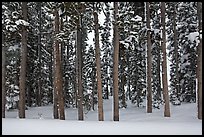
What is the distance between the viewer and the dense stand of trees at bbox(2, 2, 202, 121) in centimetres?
1709

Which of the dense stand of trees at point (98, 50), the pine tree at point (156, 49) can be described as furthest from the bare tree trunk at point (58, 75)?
the pine tree at point (156, 49)

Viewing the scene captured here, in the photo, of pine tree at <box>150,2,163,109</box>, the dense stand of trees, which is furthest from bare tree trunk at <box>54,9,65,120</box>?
pine tree at <box>150,2,163,109</box>

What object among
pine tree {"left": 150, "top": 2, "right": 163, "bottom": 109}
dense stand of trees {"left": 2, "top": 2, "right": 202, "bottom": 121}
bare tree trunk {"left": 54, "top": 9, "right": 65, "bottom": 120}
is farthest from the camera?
pine tree {"left": 150, "top": 2, "right": 163, "bottom": 109}

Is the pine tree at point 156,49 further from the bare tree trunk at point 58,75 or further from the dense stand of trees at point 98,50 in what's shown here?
the bare tree trunk at point 58,75

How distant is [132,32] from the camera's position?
18.7 meters

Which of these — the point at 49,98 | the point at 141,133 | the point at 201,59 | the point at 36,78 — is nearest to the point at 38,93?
the point at 36,78

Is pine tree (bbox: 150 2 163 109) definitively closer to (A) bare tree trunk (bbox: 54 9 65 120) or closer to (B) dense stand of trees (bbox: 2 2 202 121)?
(B) dense stand of trees (bbox: 2 2 202 121)

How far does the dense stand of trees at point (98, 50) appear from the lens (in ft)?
56.1

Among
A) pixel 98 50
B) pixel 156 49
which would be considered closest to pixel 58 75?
pixel 98 50

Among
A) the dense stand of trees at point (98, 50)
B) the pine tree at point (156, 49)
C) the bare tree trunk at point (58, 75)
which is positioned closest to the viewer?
the bare tree trunk at point (58, 75)

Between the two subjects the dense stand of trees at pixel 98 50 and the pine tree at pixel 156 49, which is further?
the pine tree at pixel 156 49

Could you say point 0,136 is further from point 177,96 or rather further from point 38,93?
point 38,93

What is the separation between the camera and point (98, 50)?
1669 cm

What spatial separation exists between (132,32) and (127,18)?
1581 millimetres
